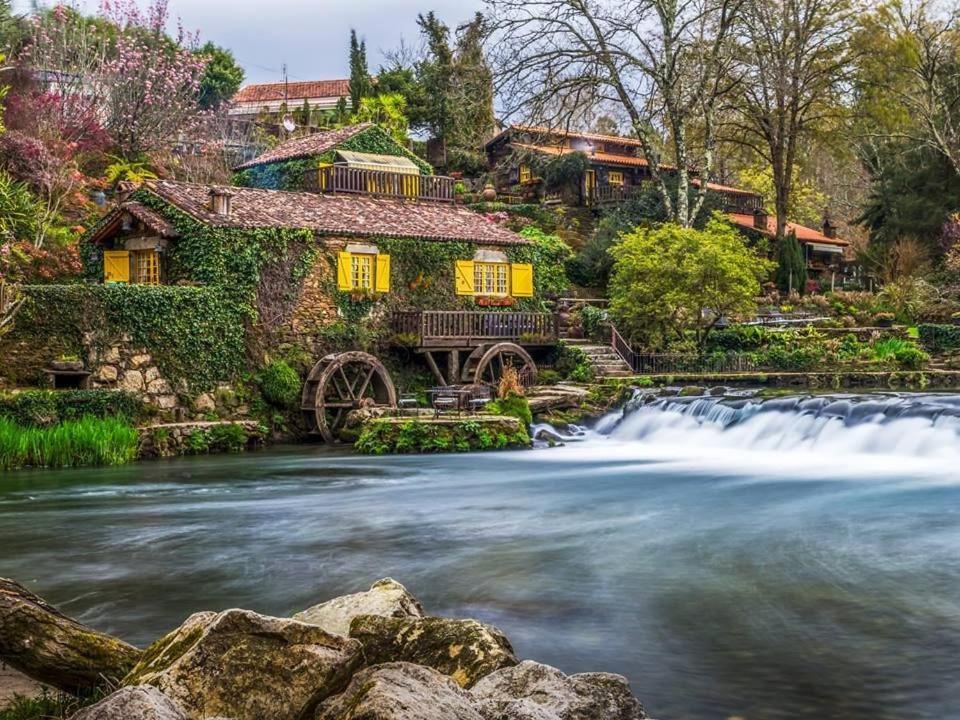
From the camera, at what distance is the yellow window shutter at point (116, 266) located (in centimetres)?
2764

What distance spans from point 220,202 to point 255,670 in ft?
72.0

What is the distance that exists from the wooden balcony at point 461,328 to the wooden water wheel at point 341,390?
4.33ft

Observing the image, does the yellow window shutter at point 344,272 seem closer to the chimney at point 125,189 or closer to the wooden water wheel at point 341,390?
the wooden water wheel at point 341,390

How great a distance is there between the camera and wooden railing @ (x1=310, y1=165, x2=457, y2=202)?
104ft

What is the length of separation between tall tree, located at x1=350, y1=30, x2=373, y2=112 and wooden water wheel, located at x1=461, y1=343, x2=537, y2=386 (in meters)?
27.1

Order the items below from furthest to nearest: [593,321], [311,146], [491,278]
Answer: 1. [311,146]
2. [593,321]
3. [491,278]

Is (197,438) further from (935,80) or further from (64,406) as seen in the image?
(935,80)

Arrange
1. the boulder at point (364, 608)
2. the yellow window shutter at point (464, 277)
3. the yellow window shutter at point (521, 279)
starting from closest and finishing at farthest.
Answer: the boulder at point (364, 608) < the yellow window shutter at point (464, 277) < the yellow window shutter at point (521, 279)

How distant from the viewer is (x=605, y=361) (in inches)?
1209

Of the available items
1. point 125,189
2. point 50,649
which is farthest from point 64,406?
point 50,649

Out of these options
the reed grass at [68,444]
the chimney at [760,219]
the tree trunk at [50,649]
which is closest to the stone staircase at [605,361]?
A: the reed grass at [68,444]

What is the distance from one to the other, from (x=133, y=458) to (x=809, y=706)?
17099mm

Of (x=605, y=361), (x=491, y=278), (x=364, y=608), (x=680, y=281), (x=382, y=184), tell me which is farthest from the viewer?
(x=382, y=184)

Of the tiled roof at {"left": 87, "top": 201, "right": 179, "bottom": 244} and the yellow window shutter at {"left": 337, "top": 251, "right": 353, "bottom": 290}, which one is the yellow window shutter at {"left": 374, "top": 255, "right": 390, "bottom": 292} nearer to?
the yellow window shutter at {"left": 337, "top": 251, "right": 353, "bottom": 290}
